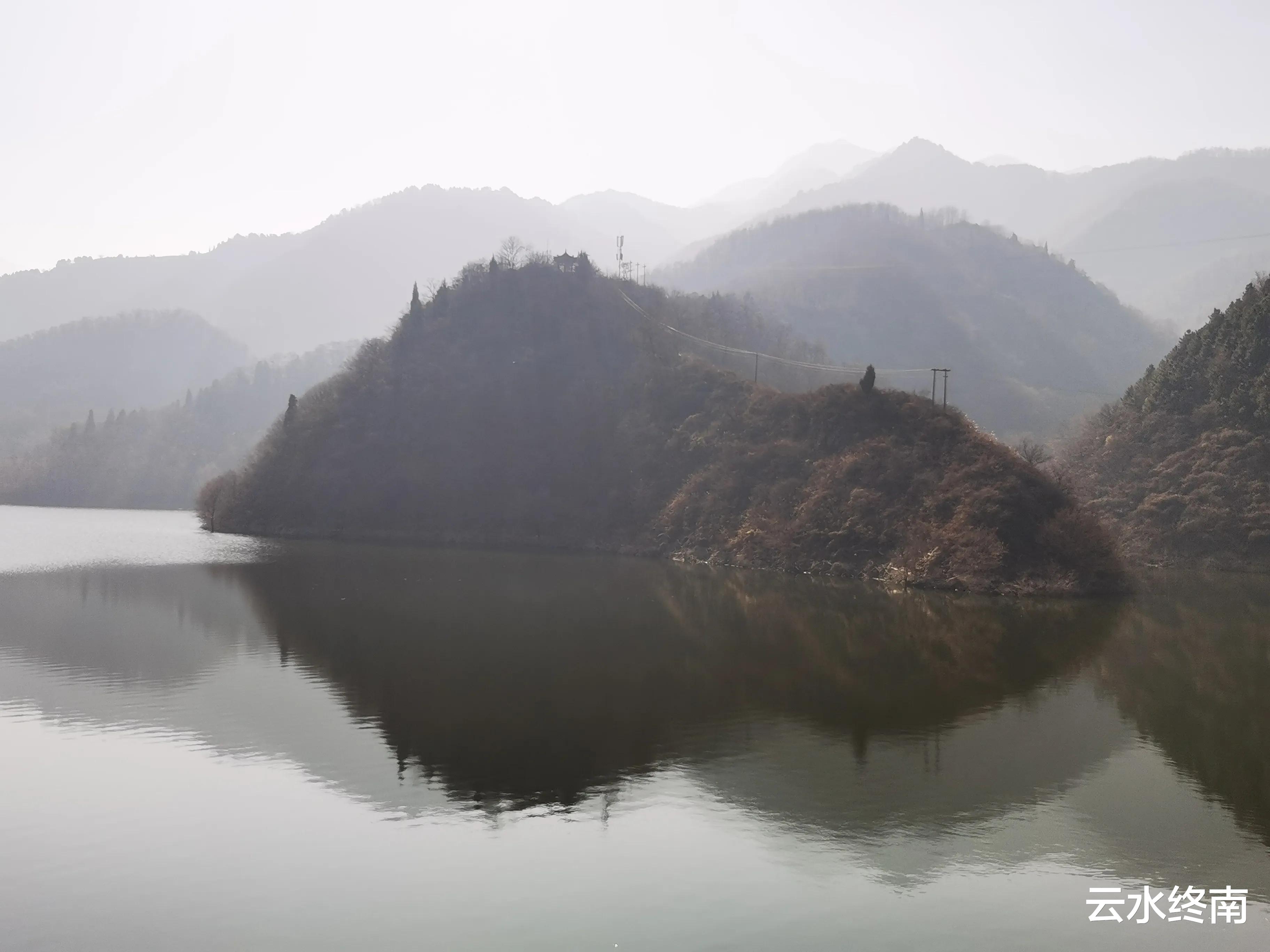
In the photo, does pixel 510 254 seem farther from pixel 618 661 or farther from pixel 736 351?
pixel 618 661

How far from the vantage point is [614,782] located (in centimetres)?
1992

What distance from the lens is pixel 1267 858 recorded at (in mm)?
16359

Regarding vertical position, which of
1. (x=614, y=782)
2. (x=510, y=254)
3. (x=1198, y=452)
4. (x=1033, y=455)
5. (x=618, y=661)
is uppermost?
(x=510, y=254)

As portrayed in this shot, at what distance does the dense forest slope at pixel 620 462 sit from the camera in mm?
63031

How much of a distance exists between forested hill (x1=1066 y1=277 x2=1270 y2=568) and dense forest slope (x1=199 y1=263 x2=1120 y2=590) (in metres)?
22.4

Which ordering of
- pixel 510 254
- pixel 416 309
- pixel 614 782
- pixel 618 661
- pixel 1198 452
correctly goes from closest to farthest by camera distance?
pixel 614 782
pixel 618 661
pixel 1198 452
pixel 416 309
pixel 510 254

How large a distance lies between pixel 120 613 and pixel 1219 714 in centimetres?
4116

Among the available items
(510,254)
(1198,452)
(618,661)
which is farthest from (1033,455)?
(510,254)

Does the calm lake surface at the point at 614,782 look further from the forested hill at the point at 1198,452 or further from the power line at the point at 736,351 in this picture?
the power line at the point at 736,351

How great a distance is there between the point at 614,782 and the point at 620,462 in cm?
7709

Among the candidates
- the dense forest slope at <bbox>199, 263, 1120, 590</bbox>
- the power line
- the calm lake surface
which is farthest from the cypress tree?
the calm lake surface

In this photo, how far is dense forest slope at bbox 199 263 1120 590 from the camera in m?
63.0

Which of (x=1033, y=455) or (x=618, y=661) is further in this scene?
(x=1033, y=455)

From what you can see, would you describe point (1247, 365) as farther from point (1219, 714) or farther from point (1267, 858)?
point (1267, 858)
